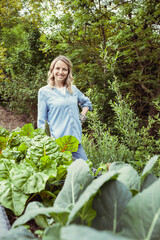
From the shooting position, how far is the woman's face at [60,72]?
254cm

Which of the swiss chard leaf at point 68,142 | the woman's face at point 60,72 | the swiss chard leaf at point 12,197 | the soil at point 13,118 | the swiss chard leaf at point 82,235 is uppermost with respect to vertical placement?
the woman's face at point 60,72

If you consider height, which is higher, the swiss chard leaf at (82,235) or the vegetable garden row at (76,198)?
the swiss chard leaf at (82,235)

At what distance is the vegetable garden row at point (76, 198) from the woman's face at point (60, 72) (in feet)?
4.78

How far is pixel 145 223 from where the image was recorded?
1.42ft

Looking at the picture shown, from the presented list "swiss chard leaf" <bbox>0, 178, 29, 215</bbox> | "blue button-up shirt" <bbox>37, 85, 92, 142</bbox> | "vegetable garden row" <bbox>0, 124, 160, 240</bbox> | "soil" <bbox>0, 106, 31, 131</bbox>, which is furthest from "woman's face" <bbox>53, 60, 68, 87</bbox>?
"soil" <bbox>0, 106, 31, 131</bbox>

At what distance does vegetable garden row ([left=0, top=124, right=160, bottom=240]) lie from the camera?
0.43 metres

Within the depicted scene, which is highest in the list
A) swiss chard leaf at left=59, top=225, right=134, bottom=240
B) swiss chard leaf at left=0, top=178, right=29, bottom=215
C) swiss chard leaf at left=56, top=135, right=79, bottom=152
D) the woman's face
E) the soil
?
the woman's face

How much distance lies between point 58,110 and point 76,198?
1.85 metres

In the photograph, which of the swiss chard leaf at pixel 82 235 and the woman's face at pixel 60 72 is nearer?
the swiss chard leaf at pixel 82 235

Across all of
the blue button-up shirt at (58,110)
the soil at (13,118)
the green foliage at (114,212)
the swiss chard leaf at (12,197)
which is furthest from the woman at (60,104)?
the soil at (13,118)

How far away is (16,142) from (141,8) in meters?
3.87

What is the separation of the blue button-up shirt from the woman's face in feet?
0.40

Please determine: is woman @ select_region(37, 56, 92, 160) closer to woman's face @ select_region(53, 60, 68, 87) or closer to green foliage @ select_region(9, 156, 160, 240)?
woman's face @ select_region(53, 60, 68, 87)

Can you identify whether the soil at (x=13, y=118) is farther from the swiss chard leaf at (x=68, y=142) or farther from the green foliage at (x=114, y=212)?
the green foliage at (x=114, y=212)
